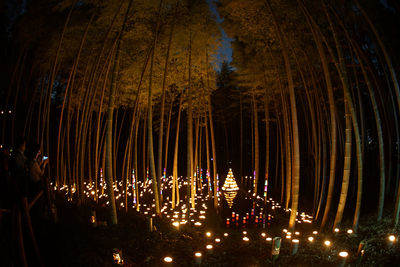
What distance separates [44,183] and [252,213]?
13.9ft

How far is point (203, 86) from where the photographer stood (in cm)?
657

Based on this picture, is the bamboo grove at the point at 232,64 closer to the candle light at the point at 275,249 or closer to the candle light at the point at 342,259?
the candle light at the point at 275,249

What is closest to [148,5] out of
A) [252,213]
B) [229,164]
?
[252,213]

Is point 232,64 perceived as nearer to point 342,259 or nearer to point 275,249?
point 275,249

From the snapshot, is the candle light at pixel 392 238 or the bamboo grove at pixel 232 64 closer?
the candle light at pixel 392 238

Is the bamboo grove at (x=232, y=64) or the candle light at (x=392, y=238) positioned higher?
the bamboo grove at (x=232, y=64)

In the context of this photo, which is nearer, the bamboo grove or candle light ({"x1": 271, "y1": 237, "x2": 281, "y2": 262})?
candle light ({"x1": 271, "y1": 237, "x2": 281, "y2": 262})

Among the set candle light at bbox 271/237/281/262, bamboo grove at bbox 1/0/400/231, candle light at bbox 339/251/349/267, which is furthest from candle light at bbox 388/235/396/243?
candle light at bbox 271/237/281/262

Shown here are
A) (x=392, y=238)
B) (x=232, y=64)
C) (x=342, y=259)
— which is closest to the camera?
(x=342, y=259)

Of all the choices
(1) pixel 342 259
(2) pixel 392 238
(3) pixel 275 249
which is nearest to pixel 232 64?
(3) pixel 275 249

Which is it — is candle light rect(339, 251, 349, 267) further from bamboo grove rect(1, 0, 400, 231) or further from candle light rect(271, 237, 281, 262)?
bamboo grove rect(1, 0, 400, 231)

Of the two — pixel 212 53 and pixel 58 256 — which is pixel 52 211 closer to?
pixel 58 256

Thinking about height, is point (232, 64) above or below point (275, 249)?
above

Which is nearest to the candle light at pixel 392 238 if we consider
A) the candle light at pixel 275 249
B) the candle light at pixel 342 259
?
the candle light at pixel 342 259
